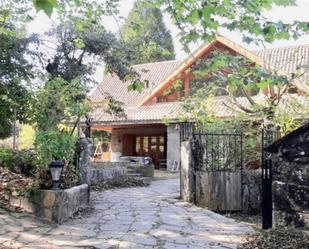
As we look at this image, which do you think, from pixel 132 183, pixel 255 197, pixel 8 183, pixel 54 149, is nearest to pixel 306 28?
pixel 54 149

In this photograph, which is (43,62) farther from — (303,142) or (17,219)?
(303,142)

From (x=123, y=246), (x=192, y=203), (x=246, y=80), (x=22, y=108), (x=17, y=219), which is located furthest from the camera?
(x=22, y=108)

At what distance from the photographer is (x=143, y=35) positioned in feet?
68.3

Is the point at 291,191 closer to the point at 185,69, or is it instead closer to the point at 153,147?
the point at 185,69

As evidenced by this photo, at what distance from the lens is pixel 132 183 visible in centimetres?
1214

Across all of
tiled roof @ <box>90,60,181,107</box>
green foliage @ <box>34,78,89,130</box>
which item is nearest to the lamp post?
green foliage @ <box>34,78,89,130</box>

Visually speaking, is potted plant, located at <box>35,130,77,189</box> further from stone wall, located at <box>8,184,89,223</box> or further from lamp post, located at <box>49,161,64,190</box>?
stone wall, located at <box>8,184,89,223</box>

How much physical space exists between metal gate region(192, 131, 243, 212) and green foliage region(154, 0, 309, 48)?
4.72 m

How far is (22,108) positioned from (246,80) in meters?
8.61

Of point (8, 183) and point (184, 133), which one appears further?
point (184, 133)

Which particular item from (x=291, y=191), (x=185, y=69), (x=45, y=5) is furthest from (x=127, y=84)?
(x=45, y=5)

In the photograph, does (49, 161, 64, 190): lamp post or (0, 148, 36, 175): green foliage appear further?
(0, 148, 36, 175): green foliage

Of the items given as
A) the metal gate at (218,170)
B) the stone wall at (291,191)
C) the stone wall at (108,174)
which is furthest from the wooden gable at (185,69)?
the stone wall at (291,191)

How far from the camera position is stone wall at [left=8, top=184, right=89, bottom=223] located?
627 centimetres
